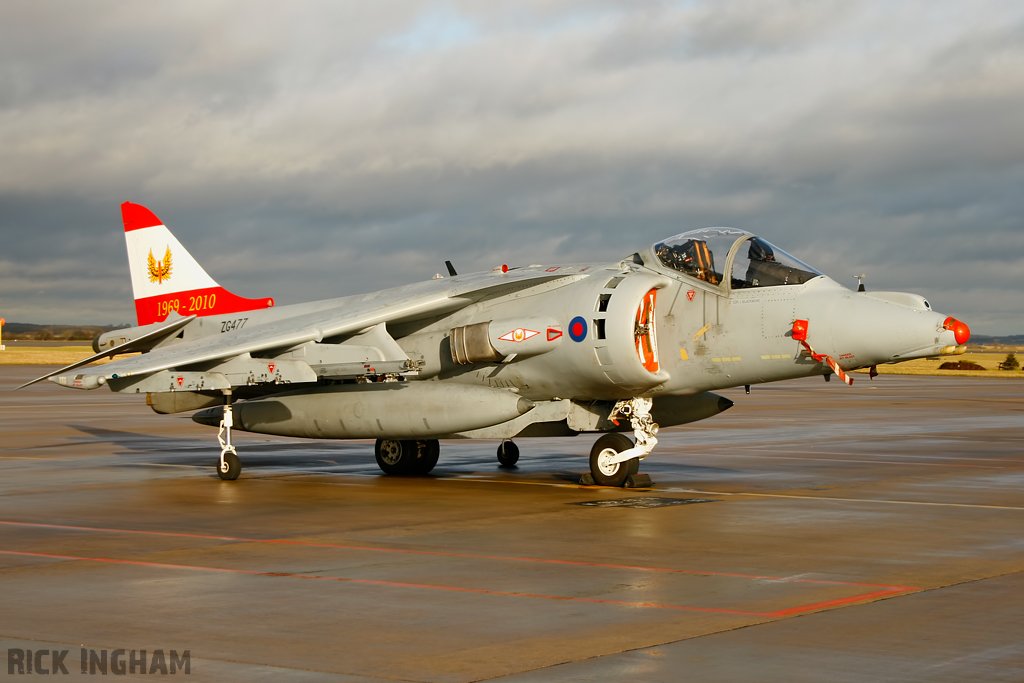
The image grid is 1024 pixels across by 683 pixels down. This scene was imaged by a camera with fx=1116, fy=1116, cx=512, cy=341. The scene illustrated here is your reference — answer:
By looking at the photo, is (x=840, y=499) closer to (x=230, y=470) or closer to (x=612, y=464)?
(x=612, y=464)

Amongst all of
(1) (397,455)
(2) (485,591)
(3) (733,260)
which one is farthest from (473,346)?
(2) (485,591)

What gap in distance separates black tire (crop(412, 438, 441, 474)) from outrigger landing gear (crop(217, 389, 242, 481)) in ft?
8.80

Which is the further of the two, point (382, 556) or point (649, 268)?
point (649, 268)

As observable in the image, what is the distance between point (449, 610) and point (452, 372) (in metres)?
9.03

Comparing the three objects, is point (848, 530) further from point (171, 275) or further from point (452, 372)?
point (171, 275)

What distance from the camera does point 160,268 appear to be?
64.4 ft

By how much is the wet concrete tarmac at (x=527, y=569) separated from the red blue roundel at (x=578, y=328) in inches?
79.2

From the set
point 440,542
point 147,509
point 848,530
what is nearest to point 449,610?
point 440,542

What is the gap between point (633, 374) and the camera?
14.3m

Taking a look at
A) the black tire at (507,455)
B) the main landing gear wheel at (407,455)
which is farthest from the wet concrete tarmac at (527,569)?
the black tire at (507,455)

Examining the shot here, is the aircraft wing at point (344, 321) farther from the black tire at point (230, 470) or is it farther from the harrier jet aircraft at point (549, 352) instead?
the black tire at point (230, 470)

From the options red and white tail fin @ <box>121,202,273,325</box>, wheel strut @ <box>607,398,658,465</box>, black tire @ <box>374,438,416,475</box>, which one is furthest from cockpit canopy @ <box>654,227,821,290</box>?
red and white tail fin @ <box>121,202,273,325</box>

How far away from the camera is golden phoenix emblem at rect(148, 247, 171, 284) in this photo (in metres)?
19.6

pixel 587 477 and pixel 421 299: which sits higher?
pixel 421 299
